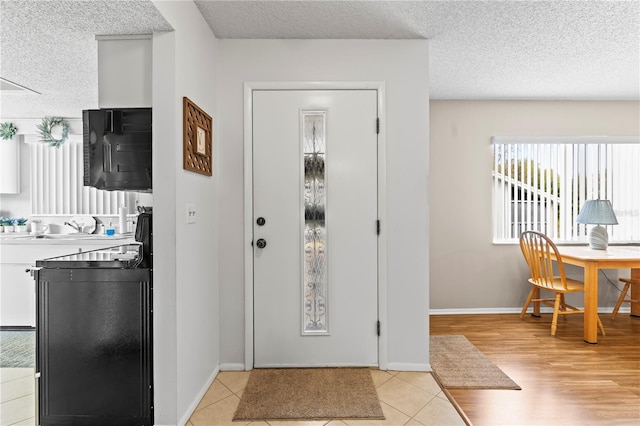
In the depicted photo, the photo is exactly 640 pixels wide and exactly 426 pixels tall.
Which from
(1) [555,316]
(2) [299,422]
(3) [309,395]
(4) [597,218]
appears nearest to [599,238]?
(4) [597,218]

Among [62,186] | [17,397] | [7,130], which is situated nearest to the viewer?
[17,397]

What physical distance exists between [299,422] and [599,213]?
11.8ft

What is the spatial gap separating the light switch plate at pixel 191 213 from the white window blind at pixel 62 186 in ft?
8.48

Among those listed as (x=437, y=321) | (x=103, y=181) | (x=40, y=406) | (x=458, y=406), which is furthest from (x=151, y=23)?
(x=437, y=321)

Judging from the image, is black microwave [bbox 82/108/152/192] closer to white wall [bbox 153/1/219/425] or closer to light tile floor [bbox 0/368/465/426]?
white wall [bbox 153/1/219/425]

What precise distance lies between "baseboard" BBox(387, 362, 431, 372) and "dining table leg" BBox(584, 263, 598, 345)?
1657 millimetres

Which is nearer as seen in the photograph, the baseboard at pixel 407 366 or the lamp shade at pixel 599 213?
the baseboard at pixel 407 366

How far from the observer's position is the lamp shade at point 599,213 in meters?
3.69

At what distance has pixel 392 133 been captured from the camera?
105 inches

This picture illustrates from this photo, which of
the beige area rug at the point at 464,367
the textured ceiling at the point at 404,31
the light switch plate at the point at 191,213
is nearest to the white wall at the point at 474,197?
the textured ceiling at the point at 404,31

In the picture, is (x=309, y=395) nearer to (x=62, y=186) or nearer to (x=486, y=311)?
(x=486, y=311)

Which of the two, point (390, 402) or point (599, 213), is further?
point (599, 213)

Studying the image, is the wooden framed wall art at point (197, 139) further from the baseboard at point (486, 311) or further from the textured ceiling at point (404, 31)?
the baseboard at point (486, 311)

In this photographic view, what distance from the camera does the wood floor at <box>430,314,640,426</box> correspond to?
213cm
